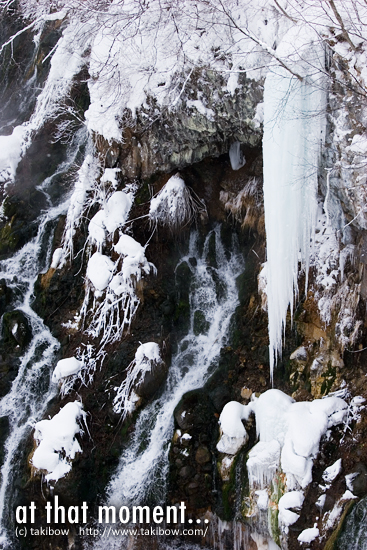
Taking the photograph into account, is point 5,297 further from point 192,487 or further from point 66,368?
point 192,487

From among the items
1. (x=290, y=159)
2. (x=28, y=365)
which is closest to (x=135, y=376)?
(x=28, y=365)

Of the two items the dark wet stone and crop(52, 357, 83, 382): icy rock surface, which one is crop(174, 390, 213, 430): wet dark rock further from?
crop(52, 357, 83, 382): icy rock surface

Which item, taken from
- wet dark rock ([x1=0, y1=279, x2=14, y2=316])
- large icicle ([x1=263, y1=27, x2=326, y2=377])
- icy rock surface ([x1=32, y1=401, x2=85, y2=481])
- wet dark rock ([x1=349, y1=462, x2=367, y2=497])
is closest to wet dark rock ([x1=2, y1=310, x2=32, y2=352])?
wet dark rock ([x1=0, y1=279, x2=14, y2=316])

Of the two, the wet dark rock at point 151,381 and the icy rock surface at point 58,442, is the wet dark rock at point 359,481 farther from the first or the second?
the icy rock surface at point 58,442

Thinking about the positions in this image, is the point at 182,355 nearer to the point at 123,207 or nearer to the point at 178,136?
the point at 123,207

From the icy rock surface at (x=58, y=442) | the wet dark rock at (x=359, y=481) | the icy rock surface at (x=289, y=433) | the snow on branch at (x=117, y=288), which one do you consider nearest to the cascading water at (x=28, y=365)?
the icy rock surface at (x=58, y=442)

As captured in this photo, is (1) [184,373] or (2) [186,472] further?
(1) [184,373]

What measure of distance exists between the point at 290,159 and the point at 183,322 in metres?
3.09

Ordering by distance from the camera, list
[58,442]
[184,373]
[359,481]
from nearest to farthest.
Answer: [359,481]
[58,442]
[184,373]

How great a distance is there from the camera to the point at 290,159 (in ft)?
18.3

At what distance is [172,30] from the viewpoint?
6.85m

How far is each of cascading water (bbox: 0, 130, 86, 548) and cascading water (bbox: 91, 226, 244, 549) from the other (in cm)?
148

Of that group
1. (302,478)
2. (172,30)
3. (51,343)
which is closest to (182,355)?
(51,343)

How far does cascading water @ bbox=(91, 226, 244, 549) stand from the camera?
6.34 metres
